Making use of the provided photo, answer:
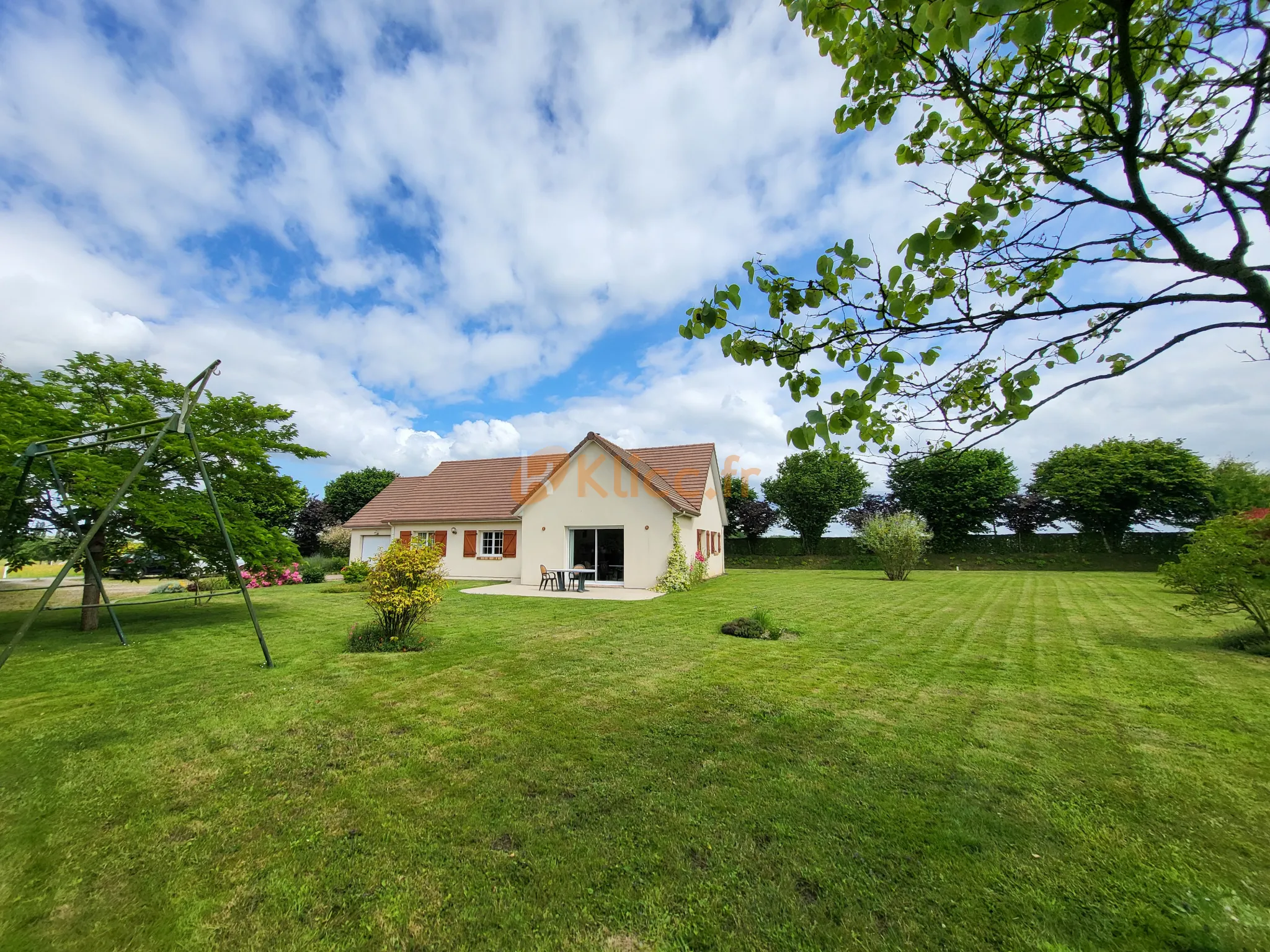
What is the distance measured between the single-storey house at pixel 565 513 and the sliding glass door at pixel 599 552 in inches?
1.3

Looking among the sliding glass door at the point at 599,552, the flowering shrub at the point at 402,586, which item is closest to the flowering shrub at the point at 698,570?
the sliding glass door at the point at 599,552

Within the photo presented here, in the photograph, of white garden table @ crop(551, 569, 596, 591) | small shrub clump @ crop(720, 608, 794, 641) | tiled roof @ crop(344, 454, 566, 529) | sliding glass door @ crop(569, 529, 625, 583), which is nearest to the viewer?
small shrub clump @ crop(720, 608, 794, 641)

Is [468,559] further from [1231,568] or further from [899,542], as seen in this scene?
[1231,568]

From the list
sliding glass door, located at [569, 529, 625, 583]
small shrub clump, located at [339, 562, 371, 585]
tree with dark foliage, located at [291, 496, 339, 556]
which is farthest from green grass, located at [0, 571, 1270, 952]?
tree with dark foliage, located at [291, 496, 339, 556]

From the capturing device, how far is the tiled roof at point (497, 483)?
19234 mm

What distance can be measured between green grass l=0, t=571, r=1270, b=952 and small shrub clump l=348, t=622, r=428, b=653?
0.61m

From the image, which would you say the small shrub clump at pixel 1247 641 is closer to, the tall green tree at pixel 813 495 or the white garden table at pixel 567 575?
the white garden table at pixel 567 575

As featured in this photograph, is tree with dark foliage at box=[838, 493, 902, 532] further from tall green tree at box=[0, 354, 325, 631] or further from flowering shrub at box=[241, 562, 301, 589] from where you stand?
tall green tree at box=[0, 354, 325, 631]

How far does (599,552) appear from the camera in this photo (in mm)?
19109

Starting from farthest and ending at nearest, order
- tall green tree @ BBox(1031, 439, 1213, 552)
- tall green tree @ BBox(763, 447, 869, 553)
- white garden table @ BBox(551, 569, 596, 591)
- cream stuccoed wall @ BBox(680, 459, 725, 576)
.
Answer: tall green tree @ BBox(763, 447, 869, 553), tall green tree @ BBox(1031, 439, 1213, 552), cream stuccoed wall @ BBox(680, 459, 725, 576), white garden table @ BBox(551, 569, 596, 591)

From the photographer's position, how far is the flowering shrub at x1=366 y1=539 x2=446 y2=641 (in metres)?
7.64

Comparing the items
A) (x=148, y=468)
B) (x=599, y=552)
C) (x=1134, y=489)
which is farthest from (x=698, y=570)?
(x=1134, y=489)

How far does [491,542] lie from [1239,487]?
2706 centimetres

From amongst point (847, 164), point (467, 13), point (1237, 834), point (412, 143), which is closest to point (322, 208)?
point (412, 143)
